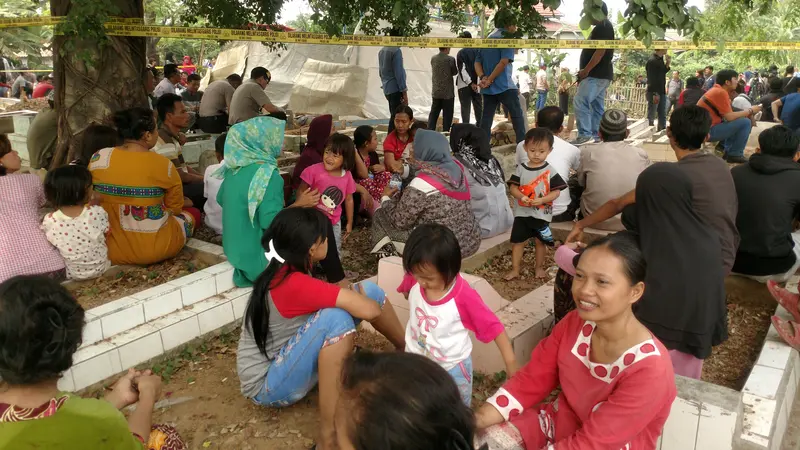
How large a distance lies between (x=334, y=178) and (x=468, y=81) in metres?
5.08

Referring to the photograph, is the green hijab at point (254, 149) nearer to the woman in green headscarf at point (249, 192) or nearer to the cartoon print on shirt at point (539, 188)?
the woman in green headscarf at point (249, 192)

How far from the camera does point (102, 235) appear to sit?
13.5 feet

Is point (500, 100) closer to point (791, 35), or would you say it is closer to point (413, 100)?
point (413, 100)

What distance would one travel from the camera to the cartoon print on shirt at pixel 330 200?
4.57 metres

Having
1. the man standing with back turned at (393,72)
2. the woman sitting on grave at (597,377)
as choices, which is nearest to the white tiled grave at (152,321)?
the woman sitting on grave at (597,377)

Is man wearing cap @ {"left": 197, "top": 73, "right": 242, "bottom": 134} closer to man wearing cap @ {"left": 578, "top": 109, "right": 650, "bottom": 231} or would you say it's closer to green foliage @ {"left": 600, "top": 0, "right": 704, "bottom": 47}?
man wearing cap @ {"left": 578, "top": 109, "right": 650, "bottom": 231}

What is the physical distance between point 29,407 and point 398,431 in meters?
1.20

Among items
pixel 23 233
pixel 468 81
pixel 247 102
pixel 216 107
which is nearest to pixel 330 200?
pixel 23 233

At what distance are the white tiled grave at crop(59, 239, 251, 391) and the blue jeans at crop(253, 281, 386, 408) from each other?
3.28 feet

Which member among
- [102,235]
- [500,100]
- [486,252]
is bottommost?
[486,252]

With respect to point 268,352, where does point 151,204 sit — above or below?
above

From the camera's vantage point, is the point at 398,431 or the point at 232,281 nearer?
the point at 398,431

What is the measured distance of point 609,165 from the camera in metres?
4.72

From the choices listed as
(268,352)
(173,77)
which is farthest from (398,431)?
(173,77)
